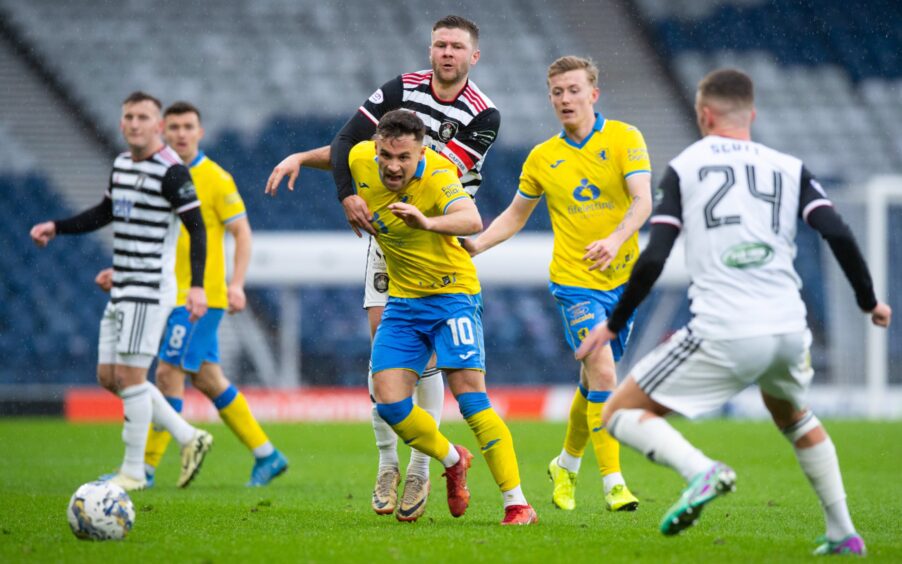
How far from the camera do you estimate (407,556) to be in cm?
500

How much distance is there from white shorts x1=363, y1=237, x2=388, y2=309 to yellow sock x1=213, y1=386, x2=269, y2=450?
2.34 metres

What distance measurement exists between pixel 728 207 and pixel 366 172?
225 centimetres

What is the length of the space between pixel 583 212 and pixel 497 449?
1.83 m

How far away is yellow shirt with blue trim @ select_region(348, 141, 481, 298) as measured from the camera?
6301mm

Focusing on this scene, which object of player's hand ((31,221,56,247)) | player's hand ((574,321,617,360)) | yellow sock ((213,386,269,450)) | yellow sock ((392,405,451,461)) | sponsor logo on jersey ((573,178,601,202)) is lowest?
yellow sock ((213,386,269,450))

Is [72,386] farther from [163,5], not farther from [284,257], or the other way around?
[163,5]

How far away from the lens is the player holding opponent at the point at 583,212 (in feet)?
23.7

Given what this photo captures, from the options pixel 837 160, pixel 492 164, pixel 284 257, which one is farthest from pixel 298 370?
pixel 837 160

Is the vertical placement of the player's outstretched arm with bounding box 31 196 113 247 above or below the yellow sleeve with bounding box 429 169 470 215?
below

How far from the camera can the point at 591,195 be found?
292 inches

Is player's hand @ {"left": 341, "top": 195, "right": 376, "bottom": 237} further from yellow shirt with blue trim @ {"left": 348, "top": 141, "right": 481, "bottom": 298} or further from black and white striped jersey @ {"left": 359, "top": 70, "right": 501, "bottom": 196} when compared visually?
black and white striped jersey @ {"left": 359, "top": 70, "right": 501, "bottom": 196}

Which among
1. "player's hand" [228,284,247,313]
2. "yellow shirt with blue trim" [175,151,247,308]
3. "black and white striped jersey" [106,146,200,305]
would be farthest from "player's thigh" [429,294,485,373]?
"yellow shirt with blue trim" [175,151,247,308]

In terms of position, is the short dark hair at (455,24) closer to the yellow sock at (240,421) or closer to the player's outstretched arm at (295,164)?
the player's outstretched arm at (295,164)

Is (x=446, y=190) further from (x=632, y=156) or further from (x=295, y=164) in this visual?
(x=632, y=156)
